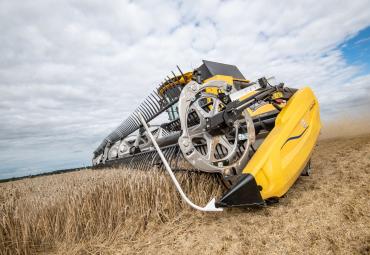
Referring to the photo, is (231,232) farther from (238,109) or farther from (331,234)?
(238,109)

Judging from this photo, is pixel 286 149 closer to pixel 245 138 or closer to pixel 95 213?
pixel 245 138

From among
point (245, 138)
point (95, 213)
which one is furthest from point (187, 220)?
→ point (245, 138)

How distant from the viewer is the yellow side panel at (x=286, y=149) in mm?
2469

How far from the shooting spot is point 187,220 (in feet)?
9.83

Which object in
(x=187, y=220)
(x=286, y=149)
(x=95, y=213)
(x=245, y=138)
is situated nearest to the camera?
(x=286, y=149)

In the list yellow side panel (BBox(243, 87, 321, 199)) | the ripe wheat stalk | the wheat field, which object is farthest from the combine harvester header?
the ripe wheat stalk

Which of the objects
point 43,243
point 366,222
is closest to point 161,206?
point 43,243

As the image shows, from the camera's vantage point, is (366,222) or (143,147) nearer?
(366,222)

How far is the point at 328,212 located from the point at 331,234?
1.30 feet

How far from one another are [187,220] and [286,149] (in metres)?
1.44

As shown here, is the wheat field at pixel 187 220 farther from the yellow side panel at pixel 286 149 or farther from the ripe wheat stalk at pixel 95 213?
the yellow side panel at pixel 286 149

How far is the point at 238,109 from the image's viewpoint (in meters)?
3.07

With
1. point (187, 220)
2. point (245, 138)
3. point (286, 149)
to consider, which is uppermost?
point (245, 138)

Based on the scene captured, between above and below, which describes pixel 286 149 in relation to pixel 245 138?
below
